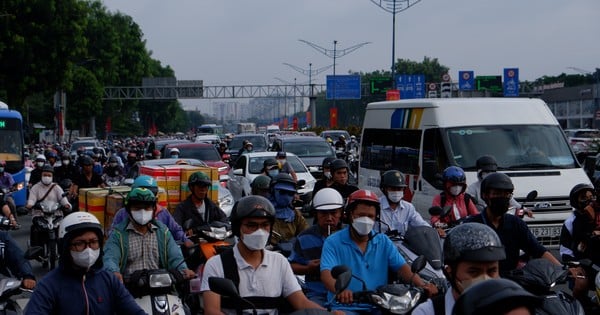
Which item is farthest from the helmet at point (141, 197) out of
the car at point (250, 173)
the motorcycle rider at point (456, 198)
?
the car at point (250, 173)

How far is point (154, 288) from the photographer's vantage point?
6.62m

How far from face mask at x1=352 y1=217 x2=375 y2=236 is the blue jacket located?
1596 mm

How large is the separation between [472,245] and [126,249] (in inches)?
154

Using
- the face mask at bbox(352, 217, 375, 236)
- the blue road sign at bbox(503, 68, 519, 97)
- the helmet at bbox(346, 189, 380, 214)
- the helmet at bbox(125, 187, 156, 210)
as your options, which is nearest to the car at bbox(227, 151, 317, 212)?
the helmet at bbox(125, 187, 156, 210)

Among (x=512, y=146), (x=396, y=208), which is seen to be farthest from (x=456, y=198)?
Answer: (x=512, y=146)

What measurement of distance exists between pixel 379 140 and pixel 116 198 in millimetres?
8151

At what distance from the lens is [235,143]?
37.2 meters

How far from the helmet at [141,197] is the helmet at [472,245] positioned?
3.76 m

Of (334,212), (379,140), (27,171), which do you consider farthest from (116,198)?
(27,171)

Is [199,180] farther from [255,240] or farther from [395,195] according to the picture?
[255,240]

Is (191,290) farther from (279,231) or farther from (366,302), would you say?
(366,302)

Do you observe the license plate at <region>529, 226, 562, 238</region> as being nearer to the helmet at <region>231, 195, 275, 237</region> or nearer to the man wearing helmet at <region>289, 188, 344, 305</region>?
the man wearing helmet at <region>289, 188, 344, 305</region>

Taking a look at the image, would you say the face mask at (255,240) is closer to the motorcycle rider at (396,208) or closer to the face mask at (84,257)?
the face mask at (84,257)

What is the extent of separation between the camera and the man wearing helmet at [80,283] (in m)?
5.23
